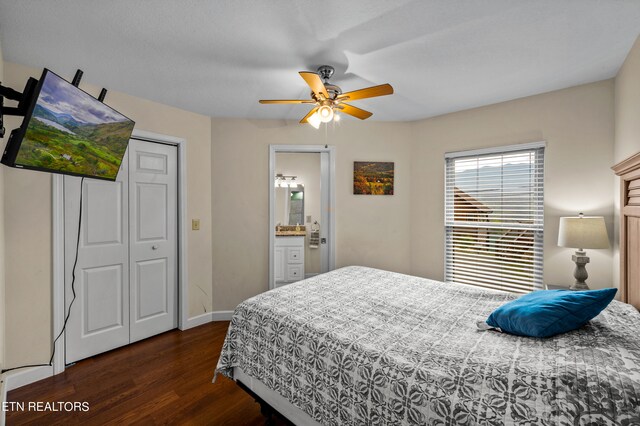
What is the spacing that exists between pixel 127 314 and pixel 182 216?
110cm

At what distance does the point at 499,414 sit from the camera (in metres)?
0.97

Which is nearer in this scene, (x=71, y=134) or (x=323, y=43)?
(x=71, y=134)

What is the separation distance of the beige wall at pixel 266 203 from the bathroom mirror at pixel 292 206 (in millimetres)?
1651

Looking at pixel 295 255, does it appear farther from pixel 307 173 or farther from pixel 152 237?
pixel 152 237

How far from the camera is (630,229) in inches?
75.8

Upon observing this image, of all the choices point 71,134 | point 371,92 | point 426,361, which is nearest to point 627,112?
point 371,92

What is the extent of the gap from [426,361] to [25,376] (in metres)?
2.99

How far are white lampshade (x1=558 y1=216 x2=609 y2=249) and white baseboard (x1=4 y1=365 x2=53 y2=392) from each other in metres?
4.30

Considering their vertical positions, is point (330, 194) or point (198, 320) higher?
point (330, 194)

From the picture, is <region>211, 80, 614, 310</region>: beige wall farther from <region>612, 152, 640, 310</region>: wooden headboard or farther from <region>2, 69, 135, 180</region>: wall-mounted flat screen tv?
<region>2, 69, 135, 180</region>: wall-mounted flat screen tv

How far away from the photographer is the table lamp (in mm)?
2138

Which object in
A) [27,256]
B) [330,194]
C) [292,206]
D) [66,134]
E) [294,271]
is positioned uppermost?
[66,134]

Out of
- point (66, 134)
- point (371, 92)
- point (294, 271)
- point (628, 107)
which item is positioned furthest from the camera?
point (294, 271)

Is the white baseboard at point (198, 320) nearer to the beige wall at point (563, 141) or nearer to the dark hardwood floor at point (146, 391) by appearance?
the dark hardwood floor at point (146, 391)
